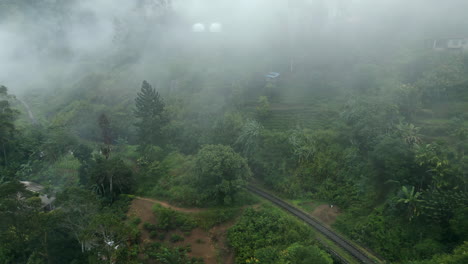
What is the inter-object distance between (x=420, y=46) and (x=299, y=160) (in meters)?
19.5

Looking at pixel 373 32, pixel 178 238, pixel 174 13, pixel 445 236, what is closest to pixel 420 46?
pixel 373 32

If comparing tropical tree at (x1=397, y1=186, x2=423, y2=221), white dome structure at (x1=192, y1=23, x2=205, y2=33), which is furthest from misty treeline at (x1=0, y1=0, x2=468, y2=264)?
white dome structure at (x1=192, y1=23, x2=205, y2=33)

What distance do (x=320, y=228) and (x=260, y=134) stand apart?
8.65m

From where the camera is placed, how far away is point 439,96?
23375 millimetres

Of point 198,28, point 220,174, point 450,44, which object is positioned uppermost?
point 198,28

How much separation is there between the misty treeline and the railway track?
723 mm

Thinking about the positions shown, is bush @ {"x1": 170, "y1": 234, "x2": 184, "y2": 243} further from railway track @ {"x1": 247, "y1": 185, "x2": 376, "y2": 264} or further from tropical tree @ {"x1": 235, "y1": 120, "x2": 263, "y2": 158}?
tropical tree @ {"x1": 235, "y1": 120, "x2": 263, "y2": 158}

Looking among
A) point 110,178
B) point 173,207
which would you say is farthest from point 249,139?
point 110,178

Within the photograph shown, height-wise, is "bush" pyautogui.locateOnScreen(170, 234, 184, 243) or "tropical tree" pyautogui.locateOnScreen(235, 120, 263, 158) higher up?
"tropical tree" pyautogui.locateOnScreen(235, 120, 263, 158)

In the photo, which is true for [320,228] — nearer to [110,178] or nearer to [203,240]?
A: [203,240]

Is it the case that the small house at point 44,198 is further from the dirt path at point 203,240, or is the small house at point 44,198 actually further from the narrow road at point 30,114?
the narrow road at point 30,114

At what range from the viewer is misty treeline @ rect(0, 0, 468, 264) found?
1545cm

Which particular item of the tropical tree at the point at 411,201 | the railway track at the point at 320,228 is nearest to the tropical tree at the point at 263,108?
the railway track at the point at 320,228

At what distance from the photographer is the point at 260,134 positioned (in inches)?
954
